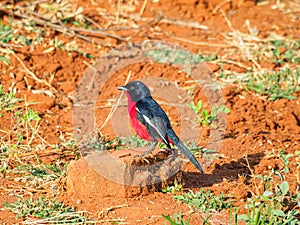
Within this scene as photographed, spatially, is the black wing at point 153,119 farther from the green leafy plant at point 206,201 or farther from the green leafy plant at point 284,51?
the green leafy plant at point 284,51

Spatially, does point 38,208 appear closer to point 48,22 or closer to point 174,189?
point 174,189

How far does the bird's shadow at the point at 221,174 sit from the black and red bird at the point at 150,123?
1.01 ft

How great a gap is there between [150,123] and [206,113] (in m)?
1.51

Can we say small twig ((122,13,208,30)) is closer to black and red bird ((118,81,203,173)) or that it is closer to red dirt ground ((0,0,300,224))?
red dirt ground ((0,0,300,224))

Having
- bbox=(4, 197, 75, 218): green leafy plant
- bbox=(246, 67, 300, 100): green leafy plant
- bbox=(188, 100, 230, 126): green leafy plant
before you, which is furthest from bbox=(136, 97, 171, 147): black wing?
bbox=(246, 67, 300, 100): green leafy plant

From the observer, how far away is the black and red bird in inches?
201

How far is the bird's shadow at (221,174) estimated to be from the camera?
5.25m

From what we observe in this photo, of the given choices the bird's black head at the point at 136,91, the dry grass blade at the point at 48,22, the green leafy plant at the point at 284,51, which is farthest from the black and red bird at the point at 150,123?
the green leafy plant at the point at 284,51

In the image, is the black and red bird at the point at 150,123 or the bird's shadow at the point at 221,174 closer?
the black and red bird at the point at 150,123

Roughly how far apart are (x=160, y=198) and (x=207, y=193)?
0.40m

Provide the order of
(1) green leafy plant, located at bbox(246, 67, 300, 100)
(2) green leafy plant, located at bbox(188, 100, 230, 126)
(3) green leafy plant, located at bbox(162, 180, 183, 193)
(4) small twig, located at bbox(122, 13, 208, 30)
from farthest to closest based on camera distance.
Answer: (4) small twig, located at bbox(122, 13, 208, 30), (1) green leafy plant, located at bbox(246, 67, 300, 100), (2) green leafy plant, located at bbox(188, 100, 230, 126), (3) green leafy plant, located at bbox(162, 180, 183, 193)

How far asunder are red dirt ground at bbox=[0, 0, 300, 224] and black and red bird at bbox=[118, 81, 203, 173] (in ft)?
1.31

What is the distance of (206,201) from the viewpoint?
4.77m

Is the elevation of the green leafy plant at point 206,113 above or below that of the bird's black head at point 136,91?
below
